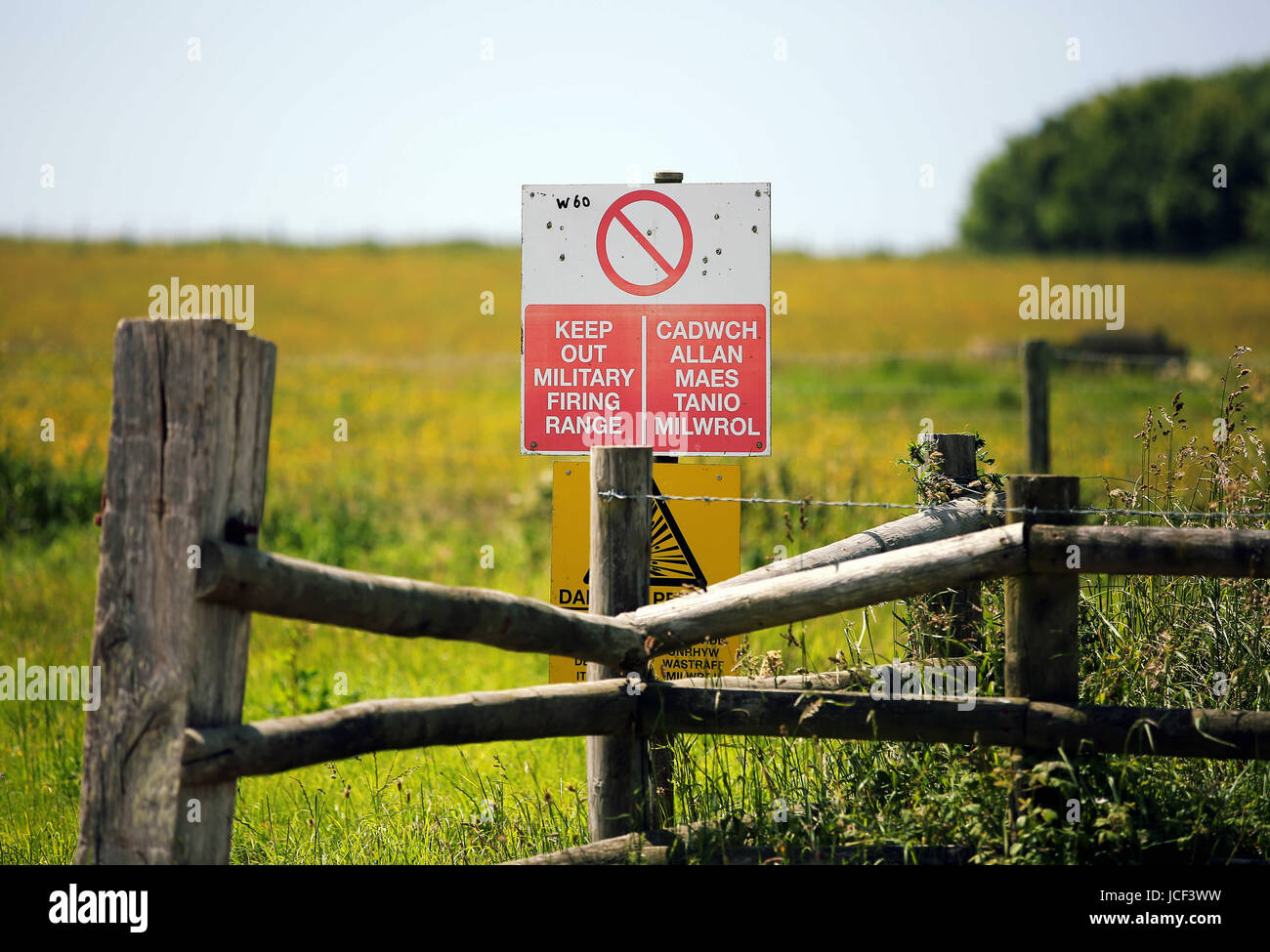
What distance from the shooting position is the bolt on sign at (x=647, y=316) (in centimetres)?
458

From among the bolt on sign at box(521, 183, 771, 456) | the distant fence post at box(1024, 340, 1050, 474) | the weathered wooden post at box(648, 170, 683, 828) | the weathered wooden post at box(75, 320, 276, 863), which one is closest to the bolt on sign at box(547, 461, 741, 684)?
the bolt on sign at box(521, 183, 771, 456)

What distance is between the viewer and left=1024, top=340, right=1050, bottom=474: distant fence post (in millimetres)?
9180

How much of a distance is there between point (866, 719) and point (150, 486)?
217 centimetres

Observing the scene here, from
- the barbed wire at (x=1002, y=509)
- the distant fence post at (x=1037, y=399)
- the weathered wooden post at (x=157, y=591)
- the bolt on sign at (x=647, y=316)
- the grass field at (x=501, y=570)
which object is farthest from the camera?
the distant fence post at (x=1037, y=399)

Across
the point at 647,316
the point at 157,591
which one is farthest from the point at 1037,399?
the point at 157,591

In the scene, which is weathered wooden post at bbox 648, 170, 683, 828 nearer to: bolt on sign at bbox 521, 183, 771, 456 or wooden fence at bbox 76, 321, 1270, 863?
wooden fence at bbox 76, 321, 1270, 863

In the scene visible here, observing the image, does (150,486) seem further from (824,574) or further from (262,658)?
(262,658)

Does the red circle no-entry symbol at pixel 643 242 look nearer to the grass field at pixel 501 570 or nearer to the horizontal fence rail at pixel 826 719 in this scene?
the grass field at pixel 501 570

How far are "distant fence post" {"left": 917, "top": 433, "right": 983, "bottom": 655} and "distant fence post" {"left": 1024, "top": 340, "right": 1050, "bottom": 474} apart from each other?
5.35 metres

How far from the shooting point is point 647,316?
4625 millimetres

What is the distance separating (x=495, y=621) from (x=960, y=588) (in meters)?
1.82

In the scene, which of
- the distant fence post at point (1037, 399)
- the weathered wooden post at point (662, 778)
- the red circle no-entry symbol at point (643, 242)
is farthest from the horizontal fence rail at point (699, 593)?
the distant fence post at point (1037, 399)

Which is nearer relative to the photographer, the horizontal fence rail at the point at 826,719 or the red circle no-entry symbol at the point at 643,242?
the horizontal fence rail at the point at 826,719
